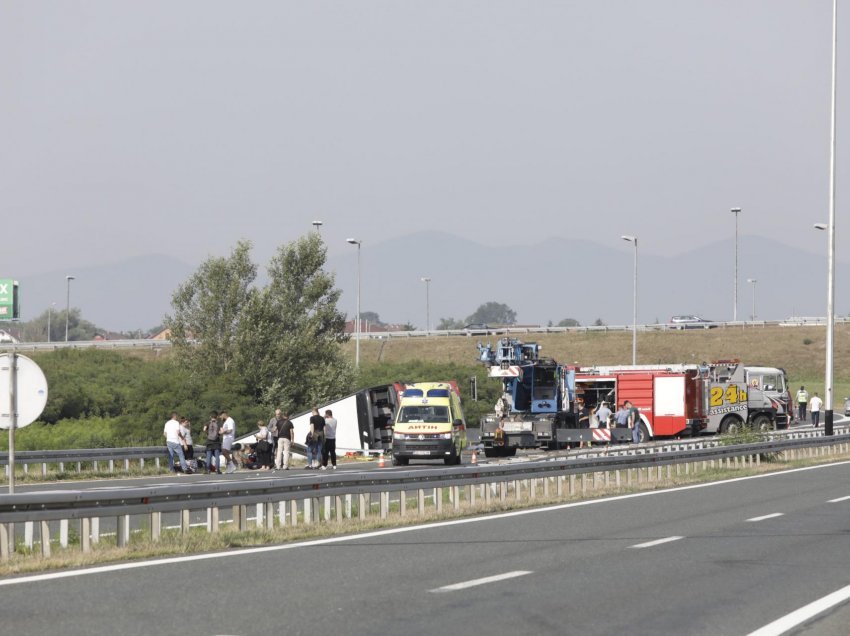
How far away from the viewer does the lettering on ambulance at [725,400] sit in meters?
51.9

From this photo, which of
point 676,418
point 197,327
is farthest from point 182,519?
point 197,327

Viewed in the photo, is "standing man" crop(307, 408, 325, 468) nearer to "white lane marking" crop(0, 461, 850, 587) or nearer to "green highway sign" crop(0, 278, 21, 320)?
"green highway sign" crop(0, 278, 21, 320)

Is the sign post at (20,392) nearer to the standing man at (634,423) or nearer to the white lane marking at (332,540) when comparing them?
the white lane marking at (332,540)

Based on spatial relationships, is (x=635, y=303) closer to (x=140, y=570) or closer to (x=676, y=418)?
(x=676, y=418)

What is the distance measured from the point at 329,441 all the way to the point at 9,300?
893 centimetres

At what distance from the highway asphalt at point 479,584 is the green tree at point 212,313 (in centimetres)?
4160

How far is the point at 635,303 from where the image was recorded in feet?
262

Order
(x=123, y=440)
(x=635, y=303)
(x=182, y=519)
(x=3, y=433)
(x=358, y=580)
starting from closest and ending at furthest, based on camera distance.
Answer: (x=358, y=580), (x=182, y=519), (x=123, y=440), (x=3, y=433), (x=635, y=303)

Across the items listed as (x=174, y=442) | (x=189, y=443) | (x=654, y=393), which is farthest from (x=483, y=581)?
(x=654, y=393)

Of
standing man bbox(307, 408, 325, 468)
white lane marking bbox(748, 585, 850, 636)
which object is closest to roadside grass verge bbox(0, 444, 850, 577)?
white lane marking bbox(748, 585, 850, 636)

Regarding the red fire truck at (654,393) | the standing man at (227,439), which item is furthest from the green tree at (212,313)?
the standing man at (227,439)

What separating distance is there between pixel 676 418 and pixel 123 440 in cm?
1953

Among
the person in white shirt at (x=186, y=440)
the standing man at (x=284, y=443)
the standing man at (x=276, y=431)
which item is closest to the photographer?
the person in white shirt at (x=186, y=440)

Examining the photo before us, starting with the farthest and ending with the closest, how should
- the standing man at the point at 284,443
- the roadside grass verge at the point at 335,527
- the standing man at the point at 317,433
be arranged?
the standing man at the point at 284,443 < the standing man at the point at 317,433 < the roadside grass verge at the point at 335,527
